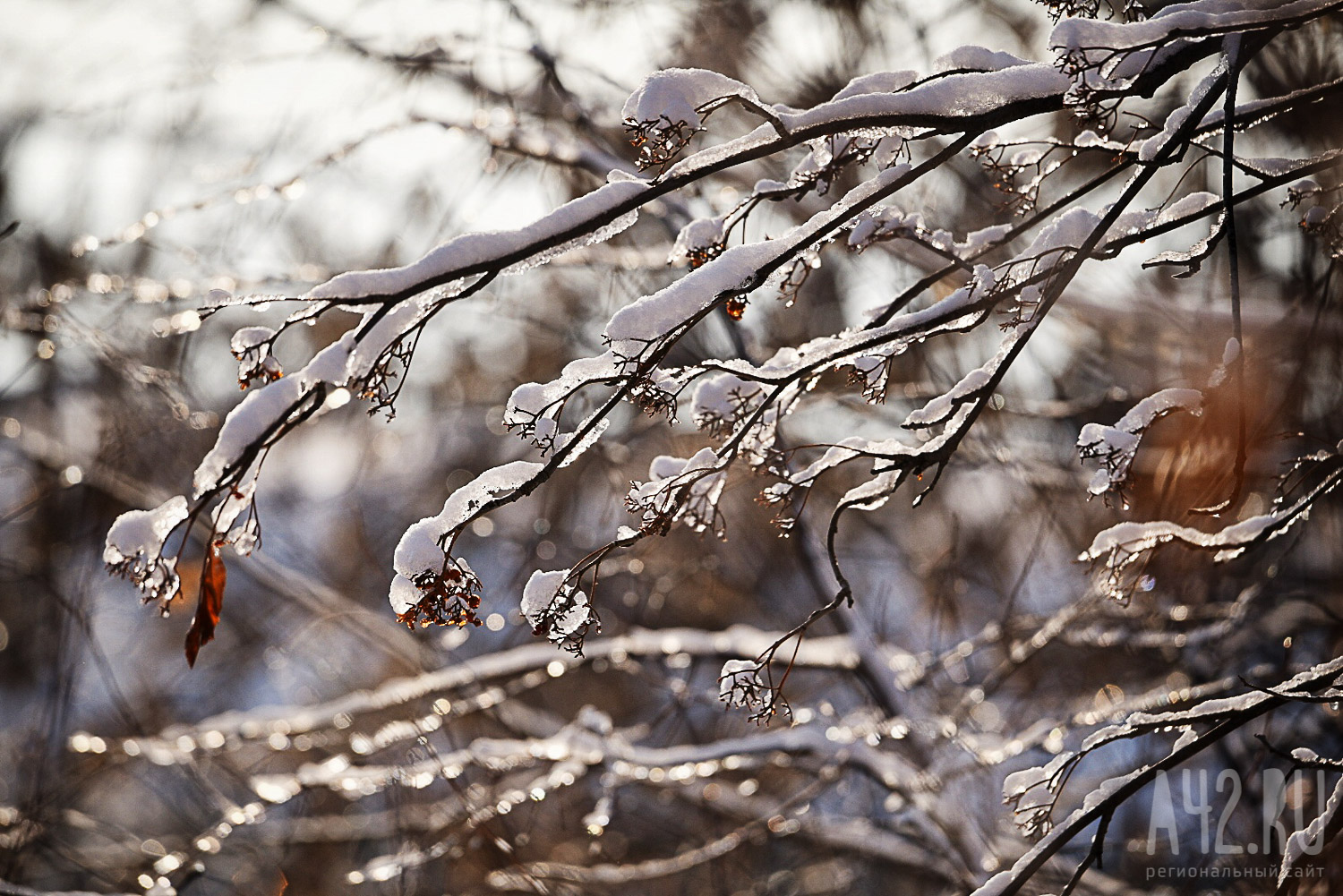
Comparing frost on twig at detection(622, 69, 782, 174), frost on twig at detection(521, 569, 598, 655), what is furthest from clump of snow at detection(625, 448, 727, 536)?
frost on twig at detection(622, 69, 782, 174)

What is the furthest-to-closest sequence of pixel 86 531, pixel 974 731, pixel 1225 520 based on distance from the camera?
1. pixel 86 531
2. pixel 974 731
3. pixel 1225 520

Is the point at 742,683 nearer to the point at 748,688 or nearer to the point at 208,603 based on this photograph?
the point at 748,688

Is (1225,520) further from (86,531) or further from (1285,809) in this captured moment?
(86,531)

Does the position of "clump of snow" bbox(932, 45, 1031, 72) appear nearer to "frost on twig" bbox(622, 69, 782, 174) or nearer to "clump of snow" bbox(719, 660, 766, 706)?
"frost on twig" bbox(622, 69, 782, 174)

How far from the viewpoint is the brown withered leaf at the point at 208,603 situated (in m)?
1.07

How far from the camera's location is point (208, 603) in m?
1.12

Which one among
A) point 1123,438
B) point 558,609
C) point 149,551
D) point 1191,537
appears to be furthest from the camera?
point 1191,537

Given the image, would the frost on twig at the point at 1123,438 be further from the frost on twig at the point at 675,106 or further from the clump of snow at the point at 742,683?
the frost on twig at the point at 675,106

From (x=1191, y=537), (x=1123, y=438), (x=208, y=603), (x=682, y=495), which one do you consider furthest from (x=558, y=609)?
(x=1191, y=537)

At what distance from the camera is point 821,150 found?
125 cm

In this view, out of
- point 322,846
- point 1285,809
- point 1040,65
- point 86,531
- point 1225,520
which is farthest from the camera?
point 322,846

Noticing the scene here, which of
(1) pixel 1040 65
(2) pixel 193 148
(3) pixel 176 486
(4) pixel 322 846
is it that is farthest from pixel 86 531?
(1) pixel 1040 65

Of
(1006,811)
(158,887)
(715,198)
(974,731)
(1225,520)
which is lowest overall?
(158,887)

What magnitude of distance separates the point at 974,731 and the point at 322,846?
3590mm
